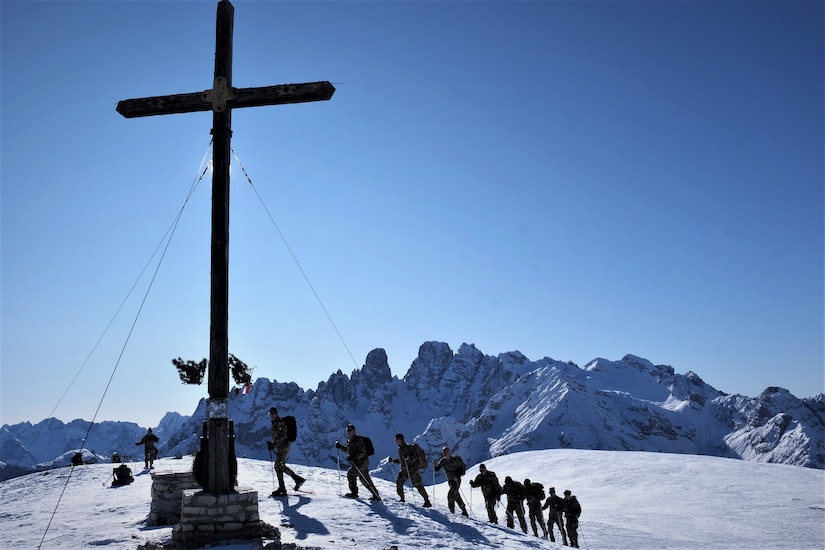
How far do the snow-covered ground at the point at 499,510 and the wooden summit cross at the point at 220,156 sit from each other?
1932 mm

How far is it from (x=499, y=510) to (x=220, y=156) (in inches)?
862

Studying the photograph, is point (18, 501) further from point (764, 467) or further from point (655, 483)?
point (764, 467)

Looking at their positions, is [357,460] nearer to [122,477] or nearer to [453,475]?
[453,475]

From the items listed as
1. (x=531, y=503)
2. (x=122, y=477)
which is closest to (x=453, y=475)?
(x=531, y=503)

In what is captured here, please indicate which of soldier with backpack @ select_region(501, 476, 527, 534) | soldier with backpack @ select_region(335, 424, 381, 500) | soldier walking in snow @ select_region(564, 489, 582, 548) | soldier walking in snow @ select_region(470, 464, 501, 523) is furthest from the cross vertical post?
soldier walking in snow @ select_region(564, 489, 582, 548)

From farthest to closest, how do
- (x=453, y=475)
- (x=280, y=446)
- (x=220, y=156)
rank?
(x=453, y=475), (x=280, y=446), (x=220, y=156)

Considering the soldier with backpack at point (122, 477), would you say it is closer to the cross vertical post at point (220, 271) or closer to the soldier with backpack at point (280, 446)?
the soldier with backpack at point (280, 446)

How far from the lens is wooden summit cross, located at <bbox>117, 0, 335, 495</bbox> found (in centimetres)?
1065

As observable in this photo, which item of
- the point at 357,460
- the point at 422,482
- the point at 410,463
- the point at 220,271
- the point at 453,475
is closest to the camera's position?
the point at 220,271

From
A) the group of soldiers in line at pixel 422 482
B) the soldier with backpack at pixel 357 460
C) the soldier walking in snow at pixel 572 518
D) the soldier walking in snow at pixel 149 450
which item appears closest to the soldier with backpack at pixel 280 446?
the group of soldiers in line at pixel 422 482

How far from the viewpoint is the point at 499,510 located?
2761 centimetres

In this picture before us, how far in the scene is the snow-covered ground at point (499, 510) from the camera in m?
12.8

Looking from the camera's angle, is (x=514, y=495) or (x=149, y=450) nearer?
(x=514, y=495)

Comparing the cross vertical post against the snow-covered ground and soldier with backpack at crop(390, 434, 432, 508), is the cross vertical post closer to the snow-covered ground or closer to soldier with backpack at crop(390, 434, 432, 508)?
the snow-covered ground
